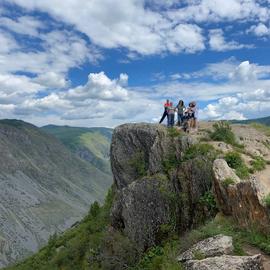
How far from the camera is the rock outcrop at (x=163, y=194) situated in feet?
91.1

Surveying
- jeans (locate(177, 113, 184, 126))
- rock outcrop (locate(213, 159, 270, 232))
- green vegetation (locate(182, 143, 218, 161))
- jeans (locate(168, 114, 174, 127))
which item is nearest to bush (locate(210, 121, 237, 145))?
green vegetation (locate(182, 143, 218, 161))

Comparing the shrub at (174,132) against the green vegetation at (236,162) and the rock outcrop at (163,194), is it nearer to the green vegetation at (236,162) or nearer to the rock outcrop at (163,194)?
the rock outcrop at (163,194)

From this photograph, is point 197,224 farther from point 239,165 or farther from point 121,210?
point 121,210

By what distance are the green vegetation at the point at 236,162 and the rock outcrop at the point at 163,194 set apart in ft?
6.05

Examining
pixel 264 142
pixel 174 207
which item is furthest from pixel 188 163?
pixel 264 142

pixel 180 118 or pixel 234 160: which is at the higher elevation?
pixel 180 118

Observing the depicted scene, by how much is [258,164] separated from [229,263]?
1553 cm

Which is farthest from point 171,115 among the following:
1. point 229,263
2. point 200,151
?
point 229,263

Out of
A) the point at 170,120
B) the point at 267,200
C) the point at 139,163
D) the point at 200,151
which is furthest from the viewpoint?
the point at 170,120

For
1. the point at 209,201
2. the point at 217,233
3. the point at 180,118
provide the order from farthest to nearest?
the point at 180,118
the point at 209,201
the point at 217,233

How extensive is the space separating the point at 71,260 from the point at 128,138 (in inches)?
726

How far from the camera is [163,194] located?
97.4 ft

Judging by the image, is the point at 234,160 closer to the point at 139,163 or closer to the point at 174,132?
the point at 174,132

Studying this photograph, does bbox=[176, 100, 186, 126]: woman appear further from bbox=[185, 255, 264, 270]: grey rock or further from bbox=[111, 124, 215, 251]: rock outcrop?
bbox=[185, 255, 264, 270]: grey rock
